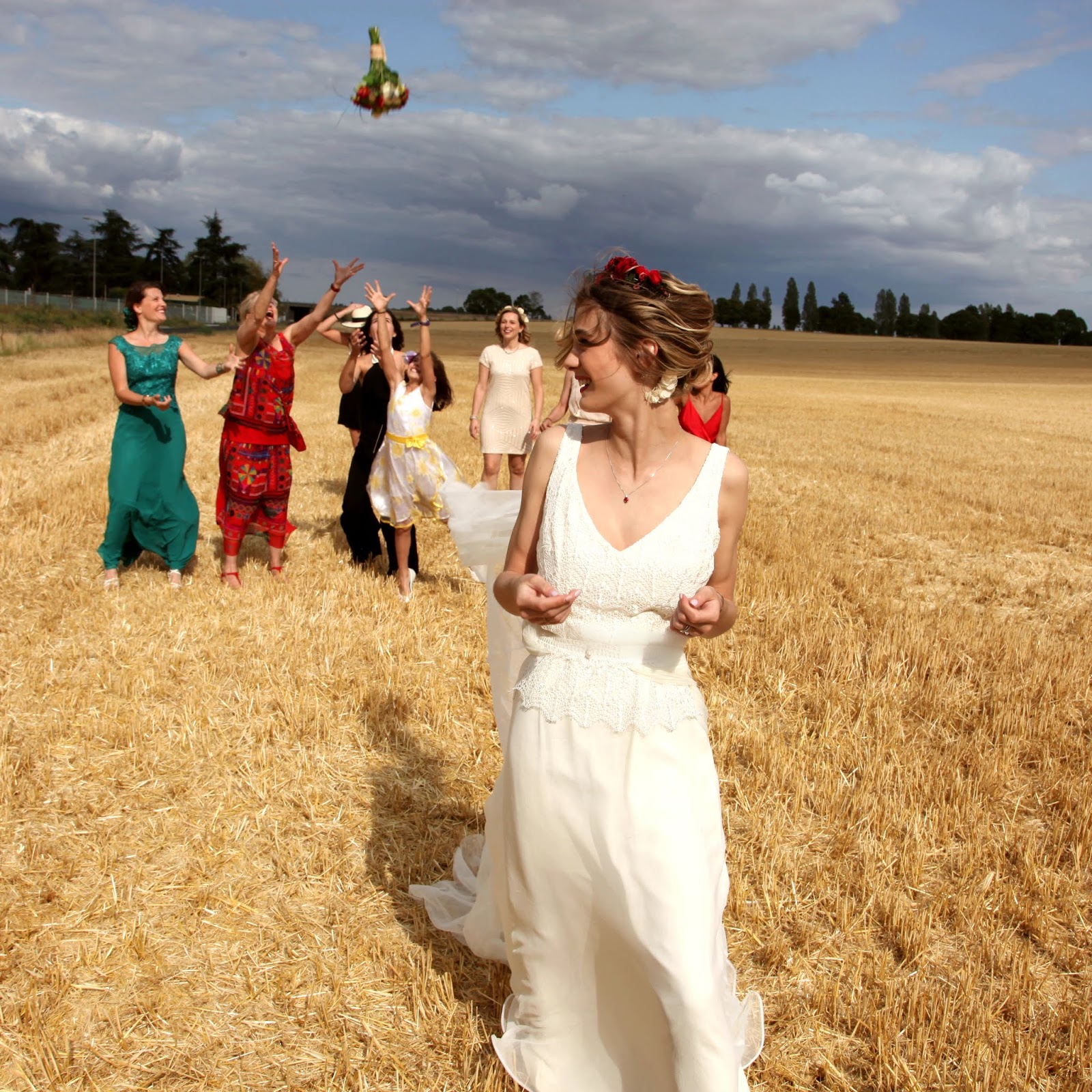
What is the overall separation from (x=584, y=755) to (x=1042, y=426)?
27.0m

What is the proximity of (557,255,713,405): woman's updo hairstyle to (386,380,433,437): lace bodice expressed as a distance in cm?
548

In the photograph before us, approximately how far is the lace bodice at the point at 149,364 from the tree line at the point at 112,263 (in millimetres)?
98801

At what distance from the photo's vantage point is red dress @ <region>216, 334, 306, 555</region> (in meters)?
8.35

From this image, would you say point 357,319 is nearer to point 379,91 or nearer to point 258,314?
point 258,314

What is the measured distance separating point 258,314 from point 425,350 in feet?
A: 4.19

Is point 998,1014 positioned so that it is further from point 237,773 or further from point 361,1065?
point 237,773

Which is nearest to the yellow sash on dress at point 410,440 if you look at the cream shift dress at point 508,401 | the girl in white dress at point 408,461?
the girl in white dress at point 408,461

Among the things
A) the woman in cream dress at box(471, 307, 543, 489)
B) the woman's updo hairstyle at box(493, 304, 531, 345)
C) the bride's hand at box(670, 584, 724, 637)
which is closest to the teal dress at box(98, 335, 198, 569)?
the woman in cream dress at box(471, 307, 543, 489)

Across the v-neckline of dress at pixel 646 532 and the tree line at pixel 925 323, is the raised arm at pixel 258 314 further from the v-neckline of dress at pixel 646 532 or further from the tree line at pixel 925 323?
the tree line at pixel 925 323

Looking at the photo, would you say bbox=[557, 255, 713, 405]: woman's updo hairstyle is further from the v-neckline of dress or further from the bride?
the v-neckline of dress

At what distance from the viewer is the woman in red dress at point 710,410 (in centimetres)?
795

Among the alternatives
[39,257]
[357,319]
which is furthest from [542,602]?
[39,257]

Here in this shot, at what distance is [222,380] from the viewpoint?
106 ft

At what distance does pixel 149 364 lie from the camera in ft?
27.0
